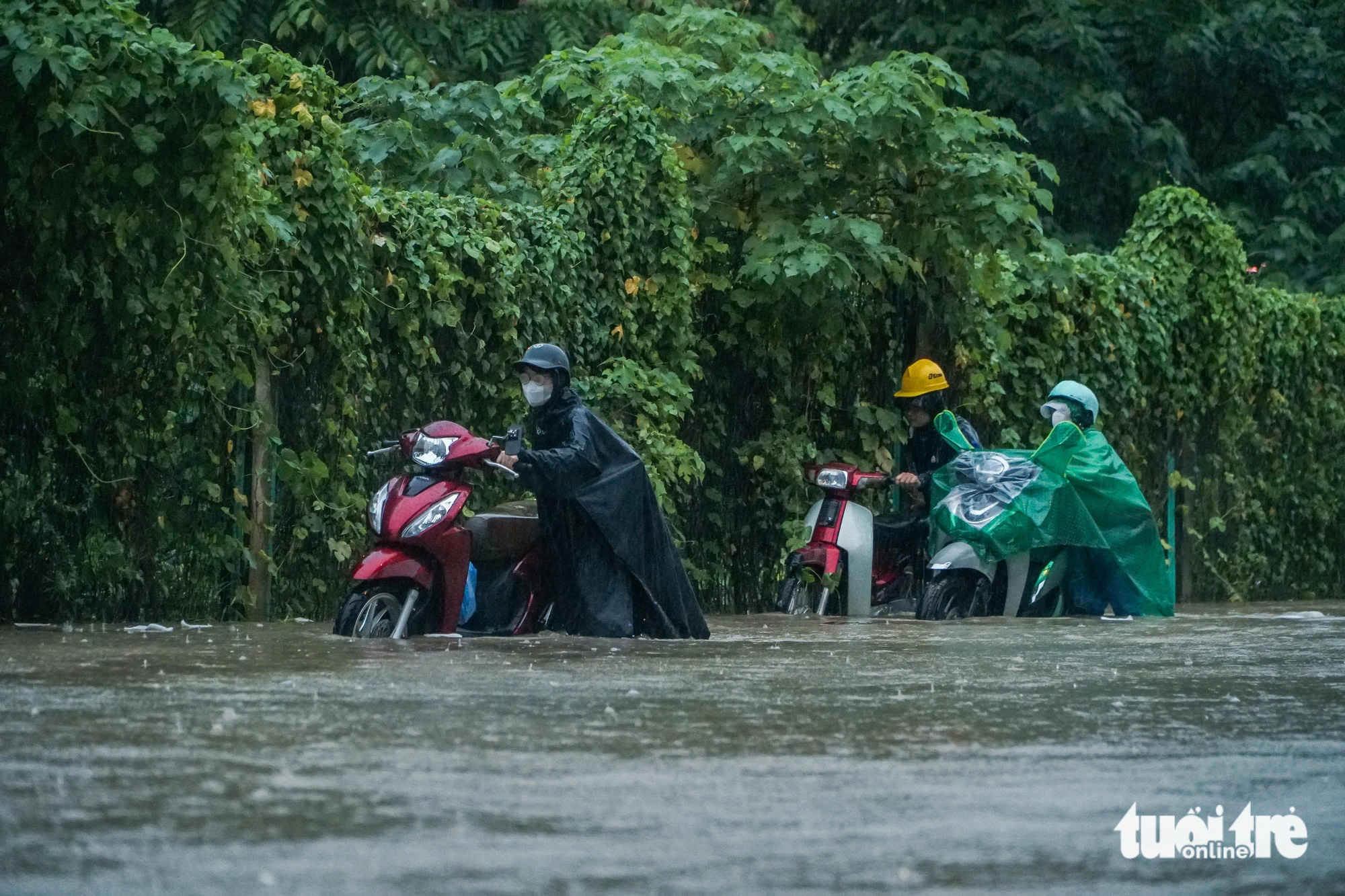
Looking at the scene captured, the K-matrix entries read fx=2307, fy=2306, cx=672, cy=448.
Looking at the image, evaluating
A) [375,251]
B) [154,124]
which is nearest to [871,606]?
[375,251]

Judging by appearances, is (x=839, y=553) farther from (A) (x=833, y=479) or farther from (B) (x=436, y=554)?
(B) (x=436, y=554)

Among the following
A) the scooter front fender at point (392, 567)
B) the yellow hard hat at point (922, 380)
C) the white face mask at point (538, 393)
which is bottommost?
the scooter front fender at point (392, 567)

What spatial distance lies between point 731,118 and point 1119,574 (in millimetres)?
4059

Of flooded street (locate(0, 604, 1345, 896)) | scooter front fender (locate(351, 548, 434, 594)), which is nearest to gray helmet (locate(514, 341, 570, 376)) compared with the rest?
scooter front fender (locate(351, 548, 434, 594))

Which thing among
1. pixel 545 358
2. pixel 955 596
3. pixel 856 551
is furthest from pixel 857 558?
pixel 545 358

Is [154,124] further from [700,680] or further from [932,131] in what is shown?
[932,131]

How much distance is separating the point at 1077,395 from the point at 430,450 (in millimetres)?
6156

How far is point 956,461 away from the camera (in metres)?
15.0

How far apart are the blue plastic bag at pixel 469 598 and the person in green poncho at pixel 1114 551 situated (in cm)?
532

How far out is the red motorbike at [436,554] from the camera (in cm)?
1059

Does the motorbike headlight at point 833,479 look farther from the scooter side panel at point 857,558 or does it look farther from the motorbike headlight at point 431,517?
the motorbike headlight at point 431,517

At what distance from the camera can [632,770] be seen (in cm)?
571

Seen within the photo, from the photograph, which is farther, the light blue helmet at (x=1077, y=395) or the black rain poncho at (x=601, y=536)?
the light blue helmet at (x=1077, y=395)

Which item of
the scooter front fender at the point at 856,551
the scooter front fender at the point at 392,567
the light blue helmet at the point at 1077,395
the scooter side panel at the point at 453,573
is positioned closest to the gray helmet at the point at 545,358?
the scooter side panel at the point at 453,573
